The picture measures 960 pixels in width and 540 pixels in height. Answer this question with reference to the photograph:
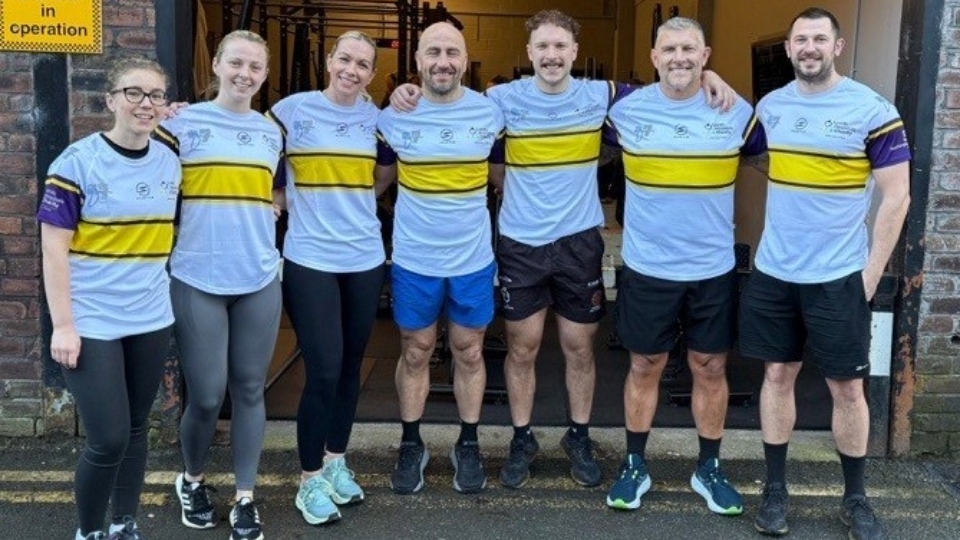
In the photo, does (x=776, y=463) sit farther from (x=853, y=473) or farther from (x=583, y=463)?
(x=583, y=463)

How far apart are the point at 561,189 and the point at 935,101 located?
1696mm

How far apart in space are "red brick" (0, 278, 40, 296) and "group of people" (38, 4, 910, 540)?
100cm

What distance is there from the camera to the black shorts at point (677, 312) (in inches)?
142

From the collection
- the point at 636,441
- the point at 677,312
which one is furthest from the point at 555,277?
the point at 636,441

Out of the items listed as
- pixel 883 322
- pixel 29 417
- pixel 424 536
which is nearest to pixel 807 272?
pixel 883 322

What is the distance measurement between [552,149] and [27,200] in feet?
7.57

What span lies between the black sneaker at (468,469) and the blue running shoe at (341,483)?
42 cm

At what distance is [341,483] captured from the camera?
144 inches

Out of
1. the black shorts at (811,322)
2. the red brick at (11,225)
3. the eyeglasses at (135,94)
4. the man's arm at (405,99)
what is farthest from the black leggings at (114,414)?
the black shorts at (811,322)

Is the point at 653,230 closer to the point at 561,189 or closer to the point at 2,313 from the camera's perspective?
the point at 561,189

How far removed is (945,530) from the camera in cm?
356

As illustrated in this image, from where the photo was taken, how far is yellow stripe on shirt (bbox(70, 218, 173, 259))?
2781 mm

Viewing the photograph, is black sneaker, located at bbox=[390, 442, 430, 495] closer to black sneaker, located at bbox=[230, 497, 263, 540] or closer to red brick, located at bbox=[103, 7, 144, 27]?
black sneaker, located at bbox=[230, 497, 263, 540]

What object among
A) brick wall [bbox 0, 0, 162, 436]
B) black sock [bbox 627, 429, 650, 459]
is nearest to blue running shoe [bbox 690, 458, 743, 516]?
black sock [bbox 627, 429, 650, 459]
